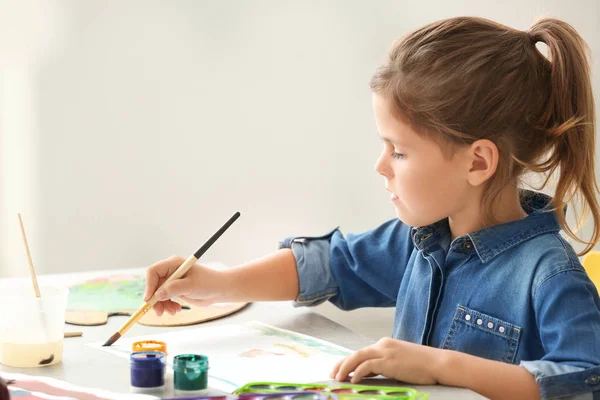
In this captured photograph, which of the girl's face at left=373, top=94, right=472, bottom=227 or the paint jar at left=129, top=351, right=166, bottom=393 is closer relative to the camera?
the paint jar at left=129, top=351, right=166, bottom=393

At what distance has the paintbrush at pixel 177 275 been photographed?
1.00m

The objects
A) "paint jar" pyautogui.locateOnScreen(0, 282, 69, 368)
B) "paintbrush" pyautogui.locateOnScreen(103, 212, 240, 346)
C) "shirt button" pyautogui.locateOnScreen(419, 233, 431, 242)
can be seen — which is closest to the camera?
"paint jar" pyautogui.locateOnScreen(0, 282, 69, 368)

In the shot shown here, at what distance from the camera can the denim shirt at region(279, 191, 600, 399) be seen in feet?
2.84

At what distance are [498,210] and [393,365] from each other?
0.33 metres

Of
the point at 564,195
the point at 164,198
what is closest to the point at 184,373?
the point at 564,195

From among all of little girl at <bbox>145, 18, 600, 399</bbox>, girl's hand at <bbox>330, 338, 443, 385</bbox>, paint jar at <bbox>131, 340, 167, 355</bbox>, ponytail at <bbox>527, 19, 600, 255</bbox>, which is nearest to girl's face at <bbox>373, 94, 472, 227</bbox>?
little girl at <bbox>145, 18, 600, 399</bbox>

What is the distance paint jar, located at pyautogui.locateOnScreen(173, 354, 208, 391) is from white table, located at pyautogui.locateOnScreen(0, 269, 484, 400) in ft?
0.04

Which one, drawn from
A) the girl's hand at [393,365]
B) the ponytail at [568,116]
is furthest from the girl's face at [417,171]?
the girl's hand at [393,365]

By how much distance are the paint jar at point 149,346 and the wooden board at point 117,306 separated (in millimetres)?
151

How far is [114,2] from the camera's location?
179 cm

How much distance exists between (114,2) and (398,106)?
1.00m

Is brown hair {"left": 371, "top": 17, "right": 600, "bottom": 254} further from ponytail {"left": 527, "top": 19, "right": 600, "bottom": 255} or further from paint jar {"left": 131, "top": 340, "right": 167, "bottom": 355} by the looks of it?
paint jar {"left": 131, "top": 340, "right": 167, "bottom": 355}

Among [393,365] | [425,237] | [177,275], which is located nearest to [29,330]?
[177,275]

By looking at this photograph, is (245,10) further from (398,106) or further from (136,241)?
(398,106)
